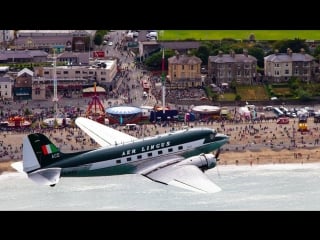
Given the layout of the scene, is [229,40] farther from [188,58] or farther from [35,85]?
[35,85]

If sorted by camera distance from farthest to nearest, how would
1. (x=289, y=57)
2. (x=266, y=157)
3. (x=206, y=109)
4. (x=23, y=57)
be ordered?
(x=23, y=57), (x=289, y=57), (x=206, y=109), (x=266, y=157)

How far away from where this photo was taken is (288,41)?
774 inches

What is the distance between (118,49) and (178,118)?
20.0 feet

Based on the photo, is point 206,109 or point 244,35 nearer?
point 206,109

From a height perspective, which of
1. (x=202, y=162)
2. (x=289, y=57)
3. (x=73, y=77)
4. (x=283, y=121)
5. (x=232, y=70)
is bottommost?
(x=283, y=121)

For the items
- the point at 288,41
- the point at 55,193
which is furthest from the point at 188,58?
the point at 55,193

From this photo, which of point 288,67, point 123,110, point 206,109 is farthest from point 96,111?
point 288,67

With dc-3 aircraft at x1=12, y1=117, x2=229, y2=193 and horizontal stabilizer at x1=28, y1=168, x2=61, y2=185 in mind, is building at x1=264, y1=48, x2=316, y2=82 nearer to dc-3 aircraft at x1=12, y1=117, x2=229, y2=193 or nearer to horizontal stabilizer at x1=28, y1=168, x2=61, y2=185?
dc-3 aircraft at x1=12, y1=117, x2=229, y2=193

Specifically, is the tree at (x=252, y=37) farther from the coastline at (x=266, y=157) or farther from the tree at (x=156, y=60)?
the coastline at (x=266, y=157)

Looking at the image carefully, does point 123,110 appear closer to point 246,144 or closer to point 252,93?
point 246,144

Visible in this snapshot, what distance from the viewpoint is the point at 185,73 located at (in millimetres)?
17812

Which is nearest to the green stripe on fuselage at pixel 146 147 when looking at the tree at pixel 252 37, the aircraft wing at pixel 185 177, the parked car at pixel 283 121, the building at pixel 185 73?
the aircraft wing at pixel 185 177

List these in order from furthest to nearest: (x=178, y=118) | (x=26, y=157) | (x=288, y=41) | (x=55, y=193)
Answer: (x=288, y=41) → (x=178, y=118) → (x=55, y=193) → (x=26, y=157)

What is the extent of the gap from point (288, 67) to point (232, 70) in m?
1.19
